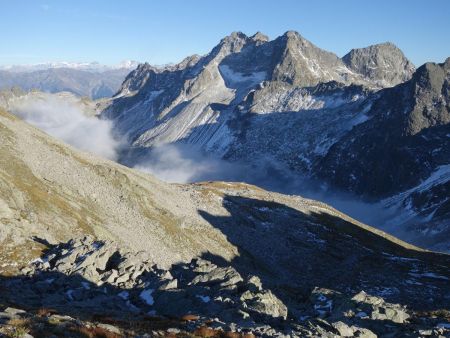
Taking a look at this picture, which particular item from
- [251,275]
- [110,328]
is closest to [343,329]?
[110,328]

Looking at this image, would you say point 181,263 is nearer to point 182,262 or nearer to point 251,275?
point 182,262

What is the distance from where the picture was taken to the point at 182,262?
192 ft

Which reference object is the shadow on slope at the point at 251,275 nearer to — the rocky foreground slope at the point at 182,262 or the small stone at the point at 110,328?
the rocky foreground slope at the point at 182,262

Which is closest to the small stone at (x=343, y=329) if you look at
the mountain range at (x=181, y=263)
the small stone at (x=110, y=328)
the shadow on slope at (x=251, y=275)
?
the mountain range at (x=181, y=263)

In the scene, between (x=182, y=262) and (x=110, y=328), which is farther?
(x=182, y=262)

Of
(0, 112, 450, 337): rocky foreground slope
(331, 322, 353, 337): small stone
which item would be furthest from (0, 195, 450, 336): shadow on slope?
(331, 322, 353, 337): small stone

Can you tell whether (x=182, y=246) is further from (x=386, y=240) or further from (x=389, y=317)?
(x=386, y=240)

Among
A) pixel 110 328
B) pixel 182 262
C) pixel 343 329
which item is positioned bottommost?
pixel 182 262

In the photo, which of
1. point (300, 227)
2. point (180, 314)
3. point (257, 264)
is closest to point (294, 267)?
point (257, 264)

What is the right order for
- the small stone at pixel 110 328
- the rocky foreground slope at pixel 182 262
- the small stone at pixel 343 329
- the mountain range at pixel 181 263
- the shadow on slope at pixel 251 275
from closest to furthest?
the small stone at pixel 110 328 → the small stone at pixel 343 329 → the mountain range at pixel 181 263 → the rocky foreground slope at pixel 182 262 → the shadow on slope at pixel 251 275

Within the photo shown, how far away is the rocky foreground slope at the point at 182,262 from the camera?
1230 inches

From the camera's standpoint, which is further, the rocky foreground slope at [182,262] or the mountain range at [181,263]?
the rocky foreground slope at [182,262]

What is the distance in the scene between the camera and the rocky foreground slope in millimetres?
31234

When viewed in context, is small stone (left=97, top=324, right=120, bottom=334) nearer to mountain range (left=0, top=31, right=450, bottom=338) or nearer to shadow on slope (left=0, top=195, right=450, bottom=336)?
mountain range (left=0, top=31, right=450, bottom=338)
